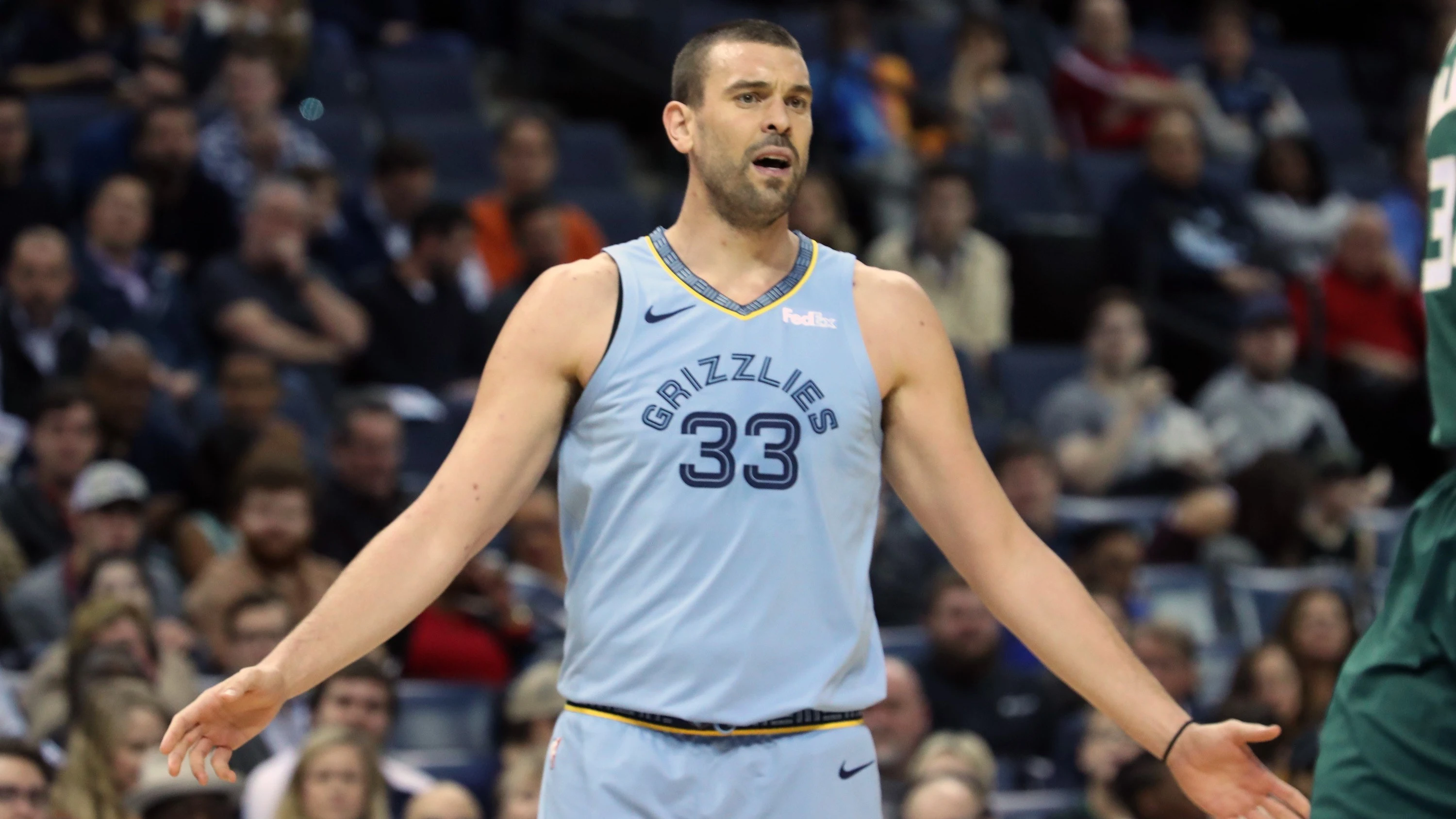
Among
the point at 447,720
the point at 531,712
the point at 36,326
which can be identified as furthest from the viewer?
the point at 36,326

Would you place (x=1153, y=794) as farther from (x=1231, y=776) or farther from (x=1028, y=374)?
(x=1028, y=374)

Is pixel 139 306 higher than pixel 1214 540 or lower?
higher

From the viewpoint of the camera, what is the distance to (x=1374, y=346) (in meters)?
10.9

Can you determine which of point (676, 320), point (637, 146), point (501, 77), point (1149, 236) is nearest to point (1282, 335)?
point (1149, 236)

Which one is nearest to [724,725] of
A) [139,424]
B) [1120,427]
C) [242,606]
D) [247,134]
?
[242,606]

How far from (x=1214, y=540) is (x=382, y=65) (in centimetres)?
489

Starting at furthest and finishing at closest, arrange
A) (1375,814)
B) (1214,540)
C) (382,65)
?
(382,65) < (1214,540) < (1375,814)

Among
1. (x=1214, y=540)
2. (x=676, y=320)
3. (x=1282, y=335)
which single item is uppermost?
(x=676, y=320)

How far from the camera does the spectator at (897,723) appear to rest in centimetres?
700

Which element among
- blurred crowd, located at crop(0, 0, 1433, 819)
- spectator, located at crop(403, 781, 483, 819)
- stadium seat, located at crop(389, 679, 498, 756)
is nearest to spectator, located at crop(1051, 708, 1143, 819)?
blurred crowd, located at crop(0, 0, 1433, 819)

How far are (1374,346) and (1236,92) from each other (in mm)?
2336

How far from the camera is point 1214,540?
30.3 feet

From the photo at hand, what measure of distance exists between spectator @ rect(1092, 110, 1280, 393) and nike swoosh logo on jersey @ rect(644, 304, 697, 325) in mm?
7585

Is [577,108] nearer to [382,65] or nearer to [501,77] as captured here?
[501,77]
